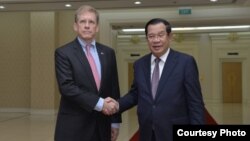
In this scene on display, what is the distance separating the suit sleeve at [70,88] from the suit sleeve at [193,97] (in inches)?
31.9

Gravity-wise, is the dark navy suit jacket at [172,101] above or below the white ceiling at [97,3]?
below

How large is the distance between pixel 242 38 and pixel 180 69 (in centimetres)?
2451

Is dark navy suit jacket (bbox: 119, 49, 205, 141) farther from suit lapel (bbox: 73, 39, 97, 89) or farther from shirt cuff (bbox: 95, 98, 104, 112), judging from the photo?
suit lapel (bbox: 73, 39, 97, 89)

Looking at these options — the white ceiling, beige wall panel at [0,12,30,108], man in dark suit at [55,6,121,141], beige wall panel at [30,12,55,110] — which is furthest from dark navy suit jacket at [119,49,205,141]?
beige wall panel at [0,12,30,108]

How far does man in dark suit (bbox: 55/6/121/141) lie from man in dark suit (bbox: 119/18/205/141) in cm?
35

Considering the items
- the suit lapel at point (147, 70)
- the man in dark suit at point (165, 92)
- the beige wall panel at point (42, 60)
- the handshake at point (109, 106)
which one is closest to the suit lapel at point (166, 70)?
the man in dark suit at point (165, 92)

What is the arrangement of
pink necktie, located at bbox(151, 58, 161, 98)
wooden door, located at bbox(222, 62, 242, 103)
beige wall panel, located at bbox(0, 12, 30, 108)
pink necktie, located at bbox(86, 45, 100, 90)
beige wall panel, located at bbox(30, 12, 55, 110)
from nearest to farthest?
1. pink necktie, located at bbox(151, 58, 161, 98)
2. pink necktie, located at bbox(86, 45, 100, 90)
3. beige wall panel, located at bbox(30, 12, 55, 110)
4. beige wall panel, located at bbox(0, 12, 30, 108)
5. wooden door, located at bbox(222, 62, 242, 103)

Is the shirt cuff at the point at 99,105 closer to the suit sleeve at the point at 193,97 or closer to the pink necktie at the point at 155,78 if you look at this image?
the pink necktie at the point at 155,78

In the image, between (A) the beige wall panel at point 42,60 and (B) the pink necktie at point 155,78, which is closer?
(B) the pink necktie at point 155,78

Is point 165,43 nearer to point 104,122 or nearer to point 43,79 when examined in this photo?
point 104,122

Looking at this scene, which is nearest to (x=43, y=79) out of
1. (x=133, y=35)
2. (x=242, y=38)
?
(x=133, y=35)

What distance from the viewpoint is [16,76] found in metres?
18.2

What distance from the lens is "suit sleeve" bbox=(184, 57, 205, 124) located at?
3.20 meters

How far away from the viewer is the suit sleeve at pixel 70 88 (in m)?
3.25
